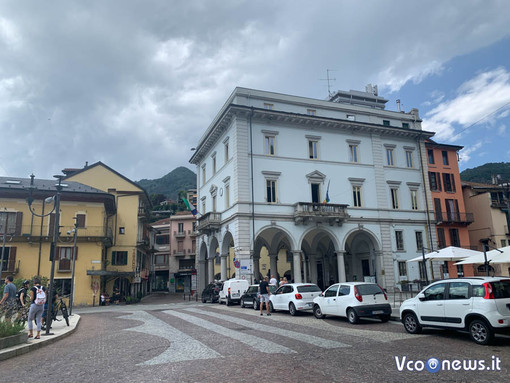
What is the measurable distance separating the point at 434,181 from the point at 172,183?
428ft

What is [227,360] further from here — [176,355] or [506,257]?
[506,257]

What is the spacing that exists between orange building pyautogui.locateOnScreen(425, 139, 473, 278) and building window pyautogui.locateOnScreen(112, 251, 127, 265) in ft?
101

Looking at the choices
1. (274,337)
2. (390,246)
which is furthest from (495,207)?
(274,337)

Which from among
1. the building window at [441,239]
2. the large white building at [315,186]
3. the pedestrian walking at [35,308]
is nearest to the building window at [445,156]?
the large white building at [315,186]

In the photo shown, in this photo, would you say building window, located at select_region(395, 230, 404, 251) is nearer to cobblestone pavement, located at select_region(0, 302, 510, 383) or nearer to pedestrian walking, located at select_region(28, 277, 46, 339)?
cobblestone pavement, located at select_region(0, 302, 510, 383)

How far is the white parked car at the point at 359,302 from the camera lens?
13391 millimetres

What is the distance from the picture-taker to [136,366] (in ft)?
25.1

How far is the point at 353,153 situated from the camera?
35.1 meters

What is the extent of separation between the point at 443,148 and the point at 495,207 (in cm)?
770

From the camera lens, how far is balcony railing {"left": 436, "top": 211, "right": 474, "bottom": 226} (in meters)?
37.2

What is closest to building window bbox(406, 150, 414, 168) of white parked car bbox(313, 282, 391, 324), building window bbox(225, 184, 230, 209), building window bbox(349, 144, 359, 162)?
building window bbox(349, 144, 359, 162)

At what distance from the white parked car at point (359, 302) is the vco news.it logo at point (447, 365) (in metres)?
5.83

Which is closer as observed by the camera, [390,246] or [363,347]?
[363,347]

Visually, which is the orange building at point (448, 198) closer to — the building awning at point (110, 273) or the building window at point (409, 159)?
the building window at point (409, 159)
